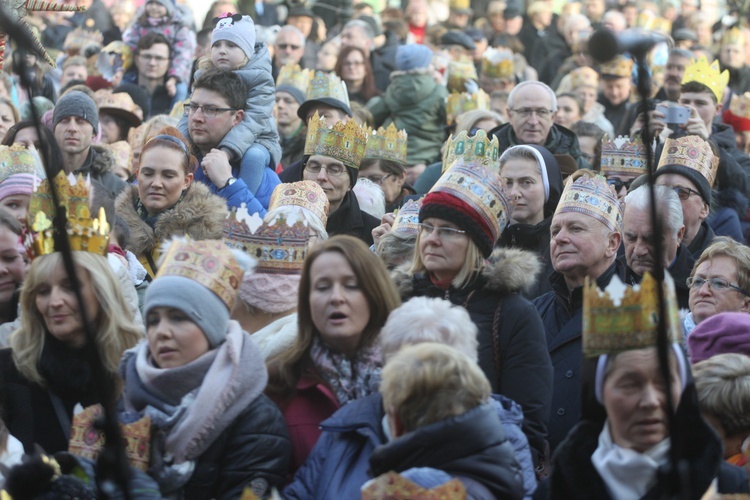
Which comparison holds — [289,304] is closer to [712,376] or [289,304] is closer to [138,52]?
[712,376]

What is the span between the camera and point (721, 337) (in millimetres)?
5641

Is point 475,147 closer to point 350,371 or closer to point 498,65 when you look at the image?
point 350,371

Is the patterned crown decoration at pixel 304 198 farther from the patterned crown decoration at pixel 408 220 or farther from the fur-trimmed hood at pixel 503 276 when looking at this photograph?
the fur-trimmed hood at pixel 503 276

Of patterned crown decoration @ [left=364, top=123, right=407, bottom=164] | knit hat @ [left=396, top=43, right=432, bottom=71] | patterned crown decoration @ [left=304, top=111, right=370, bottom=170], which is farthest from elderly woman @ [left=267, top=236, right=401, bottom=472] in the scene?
knit hat @ [left=396, top=43, right=432, bottom=71]

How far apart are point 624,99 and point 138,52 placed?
4.54 meters

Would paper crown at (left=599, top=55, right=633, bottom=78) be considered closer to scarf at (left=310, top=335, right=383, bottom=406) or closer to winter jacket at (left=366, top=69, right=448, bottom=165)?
winter jacket at (left=366, top=69, right=448, bottom=165)

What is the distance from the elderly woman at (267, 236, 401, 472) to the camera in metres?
5.31

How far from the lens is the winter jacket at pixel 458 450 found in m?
4.50

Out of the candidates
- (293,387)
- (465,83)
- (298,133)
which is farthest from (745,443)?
(465,83)

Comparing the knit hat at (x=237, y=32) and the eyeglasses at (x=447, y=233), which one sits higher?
the knit hat at (x=237, y=32)

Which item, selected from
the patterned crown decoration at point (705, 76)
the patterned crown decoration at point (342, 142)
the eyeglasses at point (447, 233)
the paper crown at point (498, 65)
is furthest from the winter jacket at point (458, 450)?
the paper crown at point (498, 65)

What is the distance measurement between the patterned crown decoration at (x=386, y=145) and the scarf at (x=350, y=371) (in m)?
4.56

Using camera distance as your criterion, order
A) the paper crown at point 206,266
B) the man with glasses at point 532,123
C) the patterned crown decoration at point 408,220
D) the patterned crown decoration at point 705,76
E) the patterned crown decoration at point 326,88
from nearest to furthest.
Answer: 1. the paper crown at point 206,266
2. the patterned crown decoration at point 408,220
3. the man with glasses at point 532,123
4. the patterned crown decoration at point 326,88
5. the patterned crown decoration at point 705,76

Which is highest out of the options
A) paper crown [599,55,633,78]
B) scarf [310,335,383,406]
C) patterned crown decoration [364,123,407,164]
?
paper crown [599,55,633,78]
